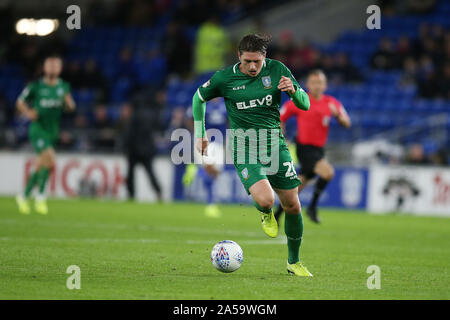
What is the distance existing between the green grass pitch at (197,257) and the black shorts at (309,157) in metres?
0.99

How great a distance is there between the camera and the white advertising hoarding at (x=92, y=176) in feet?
73.9

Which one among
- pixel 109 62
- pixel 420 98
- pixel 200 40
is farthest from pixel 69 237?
pixel 109 62

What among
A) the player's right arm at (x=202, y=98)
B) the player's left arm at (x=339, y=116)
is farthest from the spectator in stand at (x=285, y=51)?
the player's right arm at (x=202, y=98)

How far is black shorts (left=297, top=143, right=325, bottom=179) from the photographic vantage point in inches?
586

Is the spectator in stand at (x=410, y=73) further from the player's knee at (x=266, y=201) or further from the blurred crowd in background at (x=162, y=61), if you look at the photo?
the player's knee at (x=266, y=201)

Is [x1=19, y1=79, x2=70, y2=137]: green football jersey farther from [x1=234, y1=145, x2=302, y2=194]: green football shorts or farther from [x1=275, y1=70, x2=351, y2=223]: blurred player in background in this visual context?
[x1=234, y1=145, x2=302, y2=194]: green football shorts

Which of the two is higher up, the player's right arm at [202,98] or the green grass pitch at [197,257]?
the player's right arm at [202,98]

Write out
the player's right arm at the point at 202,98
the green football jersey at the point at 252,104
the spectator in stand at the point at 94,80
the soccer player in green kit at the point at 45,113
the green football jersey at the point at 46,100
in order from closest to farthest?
the green football jersey at the point at 252,104
the player's right arm at the point at 202,98
the soccer player in green kit at the point at 45,113
the green football jersey at the point at 46,100
the spectator in stand at the point at 94,80

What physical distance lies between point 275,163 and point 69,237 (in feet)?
13.8

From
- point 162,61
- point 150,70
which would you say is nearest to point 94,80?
point 150,70

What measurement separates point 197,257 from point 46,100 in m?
7.65

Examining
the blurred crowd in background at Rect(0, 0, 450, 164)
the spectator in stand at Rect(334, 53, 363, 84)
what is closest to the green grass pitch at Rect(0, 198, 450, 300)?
the blurred crowd in background at Rect(0, 0, 450, 164)

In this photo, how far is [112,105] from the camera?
88.8 feet

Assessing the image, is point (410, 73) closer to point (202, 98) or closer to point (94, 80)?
point (94, 80)
